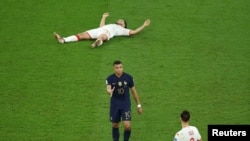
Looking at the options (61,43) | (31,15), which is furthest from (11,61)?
(31,15)

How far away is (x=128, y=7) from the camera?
14.3 m

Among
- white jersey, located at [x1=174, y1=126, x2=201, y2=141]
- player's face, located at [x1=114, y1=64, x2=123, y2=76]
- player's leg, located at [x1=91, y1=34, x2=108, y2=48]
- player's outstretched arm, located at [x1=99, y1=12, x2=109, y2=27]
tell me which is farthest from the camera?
player's outstretched arm, located at [x1=99, y1=12, x2=109, y2=27]

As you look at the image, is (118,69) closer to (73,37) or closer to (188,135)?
(188,135)

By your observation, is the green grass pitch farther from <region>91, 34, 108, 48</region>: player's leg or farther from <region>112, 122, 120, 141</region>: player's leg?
<region>112, 122, 120, 141</region>: player's leg

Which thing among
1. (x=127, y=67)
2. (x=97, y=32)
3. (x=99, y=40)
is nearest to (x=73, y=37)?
(x=97, y=32)

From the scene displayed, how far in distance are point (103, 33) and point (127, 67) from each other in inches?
51.6

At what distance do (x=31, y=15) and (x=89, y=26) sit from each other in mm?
1704

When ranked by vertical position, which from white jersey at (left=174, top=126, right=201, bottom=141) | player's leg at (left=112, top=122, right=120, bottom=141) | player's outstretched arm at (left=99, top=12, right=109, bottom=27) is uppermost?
player's outstretched arm at (left=99, top=12, right=109, bottom=27)

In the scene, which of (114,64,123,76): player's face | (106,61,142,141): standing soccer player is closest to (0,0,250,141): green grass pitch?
(106,61,142,141): standing soccer player

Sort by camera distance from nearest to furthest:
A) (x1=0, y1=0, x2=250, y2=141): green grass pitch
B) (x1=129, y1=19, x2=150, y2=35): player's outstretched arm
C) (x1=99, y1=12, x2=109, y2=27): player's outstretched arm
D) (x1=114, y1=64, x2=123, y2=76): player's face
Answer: (x1=114, y1=64, x2=123, y2=76): player's face < (x1=0, y1=0, x2=250, y2=141): green grass pitch < (x1=129, y1=19, x2=150, y2=35): player's outstretched arm < (x1=99, y1=12, x2=109, y2=27): player's outstretched arm

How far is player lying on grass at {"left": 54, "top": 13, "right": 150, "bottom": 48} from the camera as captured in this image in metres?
12.7

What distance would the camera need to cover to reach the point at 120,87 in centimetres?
899

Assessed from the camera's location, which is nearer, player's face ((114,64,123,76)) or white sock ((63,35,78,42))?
player's face ((114,64,123,76))

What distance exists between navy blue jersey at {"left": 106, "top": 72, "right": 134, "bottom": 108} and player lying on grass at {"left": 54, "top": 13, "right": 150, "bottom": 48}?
360cm
